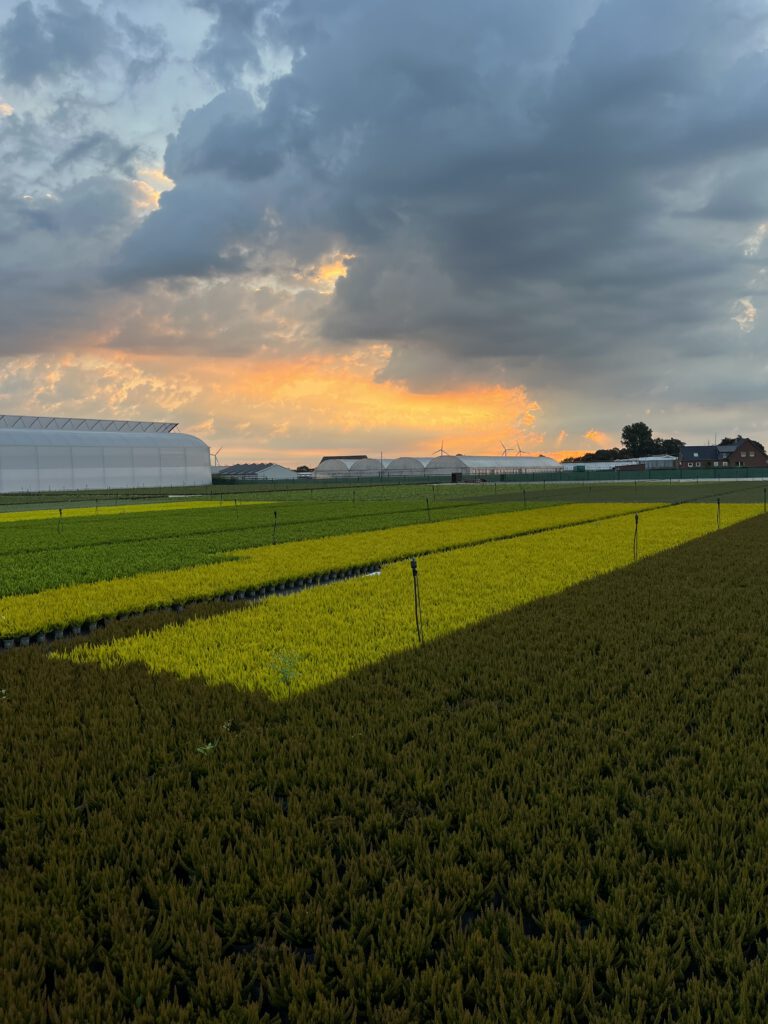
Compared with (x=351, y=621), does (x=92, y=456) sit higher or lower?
higher

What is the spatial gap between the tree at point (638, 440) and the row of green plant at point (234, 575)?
479 feet

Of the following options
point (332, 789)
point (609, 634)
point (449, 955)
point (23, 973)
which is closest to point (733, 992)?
point (449, 955)

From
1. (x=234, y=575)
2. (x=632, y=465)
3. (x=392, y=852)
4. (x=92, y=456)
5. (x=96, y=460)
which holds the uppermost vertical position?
(x=92, y=456)

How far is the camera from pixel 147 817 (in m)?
5.02

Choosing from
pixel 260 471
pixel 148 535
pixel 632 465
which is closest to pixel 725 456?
pixel 632 465

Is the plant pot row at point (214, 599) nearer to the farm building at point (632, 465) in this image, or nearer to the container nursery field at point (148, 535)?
the container nursery field at point (148, 535)

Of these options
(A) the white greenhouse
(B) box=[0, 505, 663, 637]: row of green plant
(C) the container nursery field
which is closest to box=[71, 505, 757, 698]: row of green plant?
(B) box=[0, 505, 663, 637]: row of green plant

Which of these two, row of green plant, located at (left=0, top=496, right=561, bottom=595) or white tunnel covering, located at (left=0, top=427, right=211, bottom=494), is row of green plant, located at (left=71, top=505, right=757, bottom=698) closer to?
row of green plant, located at (left=0, top=496, right=561, bottom=595)

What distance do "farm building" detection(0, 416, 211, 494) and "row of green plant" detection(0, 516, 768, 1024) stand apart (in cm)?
7174

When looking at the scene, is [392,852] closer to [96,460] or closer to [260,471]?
[96,460]

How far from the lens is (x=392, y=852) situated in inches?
177

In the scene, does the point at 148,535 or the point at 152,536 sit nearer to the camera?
the point at 152,536

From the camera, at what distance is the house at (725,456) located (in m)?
133

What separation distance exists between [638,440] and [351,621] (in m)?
168
